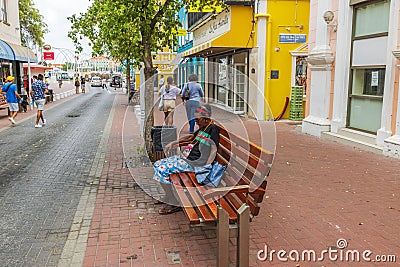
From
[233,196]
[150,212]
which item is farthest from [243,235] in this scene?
A: [150,212]

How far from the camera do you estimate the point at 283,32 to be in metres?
14.5

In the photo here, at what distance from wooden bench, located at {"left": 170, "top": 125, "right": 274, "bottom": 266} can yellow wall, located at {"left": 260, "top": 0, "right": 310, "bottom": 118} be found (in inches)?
414

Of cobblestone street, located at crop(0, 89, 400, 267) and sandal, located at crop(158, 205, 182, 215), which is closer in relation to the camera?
cobblestone street, located at crop(0, 89, 400, 267)

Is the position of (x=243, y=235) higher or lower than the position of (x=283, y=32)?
lower

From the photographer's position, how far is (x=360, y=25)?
941cm

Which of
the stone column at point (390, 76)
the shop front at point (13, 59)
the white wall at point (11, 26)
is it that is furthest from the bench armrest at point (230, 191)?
the white wall at point (11, 26)

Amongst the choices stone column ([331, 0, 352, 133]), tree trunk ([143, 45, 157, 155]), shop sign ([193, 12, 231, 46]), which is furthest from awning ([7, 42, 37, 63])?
stone column ([331, 0, 352, 133])

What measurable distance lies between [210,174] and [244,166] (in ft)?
2.03

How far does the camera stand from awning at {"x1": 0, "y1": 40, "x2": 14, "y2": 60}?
16366 millimetres

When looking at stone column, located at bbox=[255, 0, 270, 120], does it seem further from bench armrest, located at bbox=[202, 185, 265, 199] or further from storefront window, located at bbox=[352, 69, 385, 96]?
bench armrest, located at bbox=[202, 185, 265, 199]

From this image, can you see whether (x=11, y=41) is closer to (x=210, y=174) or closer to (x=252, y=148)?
(x=210, y=174)

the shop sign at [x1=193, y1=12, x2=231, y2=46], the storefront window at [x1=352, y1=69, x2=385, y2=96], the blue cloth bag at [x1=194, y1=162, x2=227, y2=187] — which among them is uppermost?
the shop sign at [x1=193, y1=12, x2=231, y2=46]

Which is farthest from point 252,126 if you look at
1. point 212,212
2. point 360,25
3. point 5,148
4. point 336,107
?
point 212,212

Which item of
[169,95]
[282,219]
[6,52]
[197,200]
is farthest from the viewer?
[6,52]
